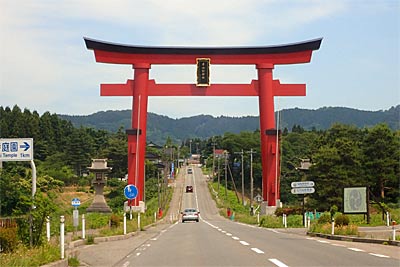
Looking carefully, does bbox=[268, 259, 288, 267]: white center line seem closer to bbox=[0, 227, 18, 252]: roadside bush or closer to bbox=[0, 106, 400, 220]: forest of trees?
bbox=[0, 227, 18, 252]: roadside bush

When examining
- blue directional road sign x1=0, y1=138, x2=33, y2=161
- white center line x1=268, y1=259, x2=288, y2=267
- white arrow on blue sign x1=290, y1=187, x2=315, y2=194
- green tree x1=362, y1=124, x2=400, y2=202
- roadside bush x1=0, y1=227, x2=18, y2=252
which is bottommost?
white center line x1=268, y1=259, x2=288, y2=267

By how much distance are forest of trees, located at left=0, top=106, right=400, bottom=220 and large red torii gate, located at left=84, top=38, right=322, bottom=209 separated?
6.53 meters

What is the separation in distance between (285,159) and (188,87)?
61573 mm

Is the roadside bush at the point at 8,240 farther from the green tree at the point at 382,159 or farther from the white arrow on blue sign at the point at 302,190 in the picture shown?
the green tree at the point at 382,159

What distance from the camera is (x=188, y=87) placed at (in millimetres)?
42969

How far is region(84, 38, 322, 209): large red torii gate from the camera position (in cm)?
4331

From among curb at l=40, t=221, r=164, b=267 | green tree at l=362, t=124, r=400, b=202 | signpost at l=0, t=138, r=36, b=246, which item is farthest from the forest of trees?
curb at l=40, t=221, r=164, b=267

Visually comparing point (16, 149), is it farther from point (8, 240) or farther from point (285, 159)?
point (285, 159)

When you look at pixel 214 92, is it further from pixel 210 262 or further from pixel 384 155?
pixel 210 262

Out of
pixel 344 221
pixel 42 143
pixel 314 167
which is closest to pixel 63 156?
pixel 42 143

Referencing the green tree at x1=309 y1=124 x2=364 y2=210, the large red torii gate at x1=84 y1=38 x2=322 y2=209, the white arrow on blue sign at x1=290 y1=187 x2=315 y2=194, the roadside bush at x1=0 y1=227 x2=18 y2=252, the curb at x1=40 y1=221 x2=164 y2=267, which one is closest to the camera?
the curb at x1=40 y1=221 x2=164 y2=267

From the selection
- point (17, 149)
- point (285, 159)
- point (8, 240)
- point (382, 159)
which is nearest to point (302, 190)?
point (17, 149)

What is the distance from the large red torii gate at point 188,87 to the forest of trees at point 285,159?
6.53m

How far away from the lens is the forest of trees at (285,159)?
47.3 m
